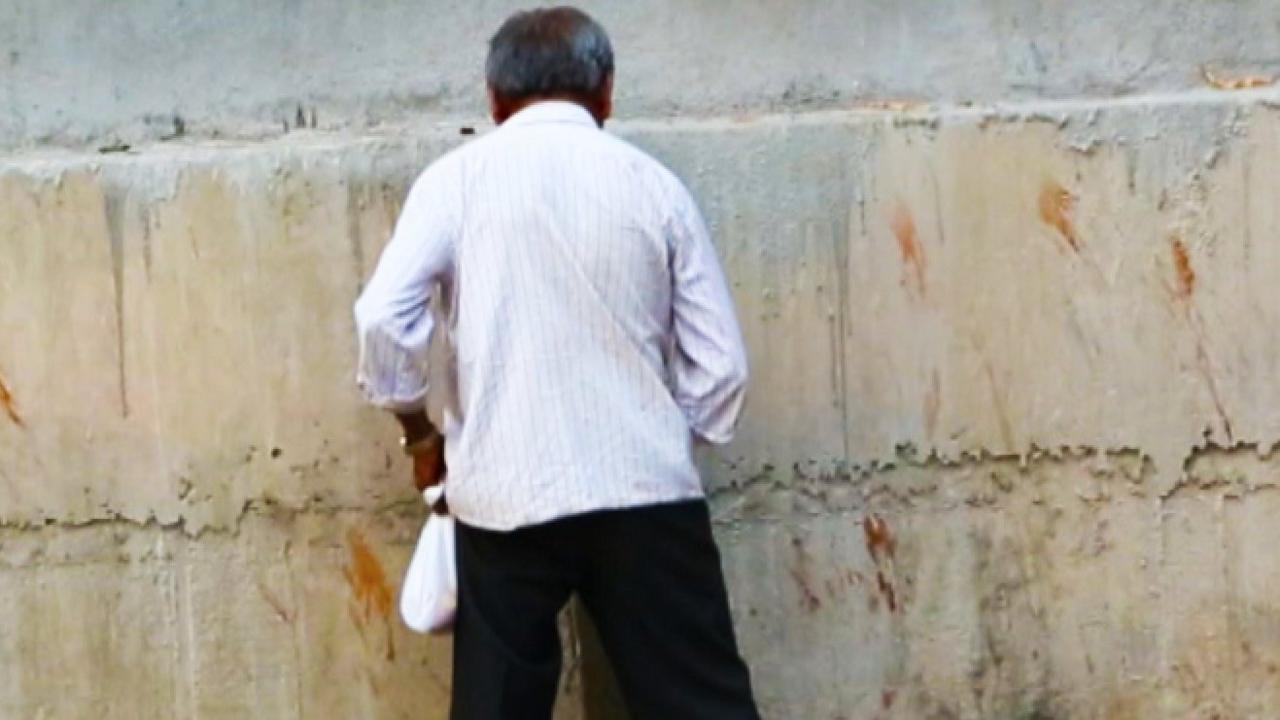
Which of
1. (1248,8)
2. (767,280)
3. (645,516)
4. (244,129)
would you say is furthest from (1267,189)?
(244,129)

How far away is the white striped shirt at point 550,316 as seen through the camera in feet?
12.5

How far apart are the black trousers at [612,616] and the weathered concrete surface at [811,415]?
0.66 metres

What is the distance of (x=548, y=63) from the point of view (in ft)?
12.9

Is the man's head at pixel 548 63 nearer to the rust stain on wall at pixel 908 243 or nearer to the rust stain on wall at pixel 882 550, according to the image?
the rust stain on wall at pixel 908 243

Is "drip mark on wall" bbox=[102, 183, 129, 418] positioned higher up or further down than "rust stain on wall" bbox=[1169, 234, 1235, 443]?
higher up

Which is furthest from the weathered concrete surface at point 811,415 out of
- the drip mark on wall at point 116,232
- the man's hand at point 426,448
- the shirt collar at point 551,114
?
the shirt collar at point 551,114

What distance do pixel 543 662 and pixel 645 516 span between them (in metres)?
0.35

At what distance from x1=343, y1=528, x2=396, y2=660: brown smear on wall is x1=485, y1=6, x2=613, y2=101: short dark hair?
1.14 m

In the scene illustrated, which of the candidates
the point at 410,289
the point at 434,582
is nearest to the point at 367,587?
the point at 434,582

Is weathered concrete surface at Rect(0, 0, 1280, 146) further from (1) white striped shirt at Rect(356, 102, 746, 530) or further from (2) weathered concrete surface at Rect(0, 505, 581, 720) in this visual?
(2) weathered concrete surface at Rect(0, 505, 581, 720)

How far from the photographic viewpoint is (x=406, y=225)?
3881 millimetres

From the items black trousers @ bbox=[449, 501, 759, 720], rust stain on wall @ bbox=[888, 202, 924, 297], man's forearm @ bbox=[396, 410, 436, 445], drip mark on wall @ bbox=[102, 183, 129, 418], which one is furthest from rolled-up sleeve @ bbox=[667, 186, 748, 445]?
drip mark on wall @ bbox=[102, 183, 129, 418]

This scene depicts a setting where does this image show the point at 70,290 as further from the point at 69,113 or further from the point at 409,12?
the point at 409,12

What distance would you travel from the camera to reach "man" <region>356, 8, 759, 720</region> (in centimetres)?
380
